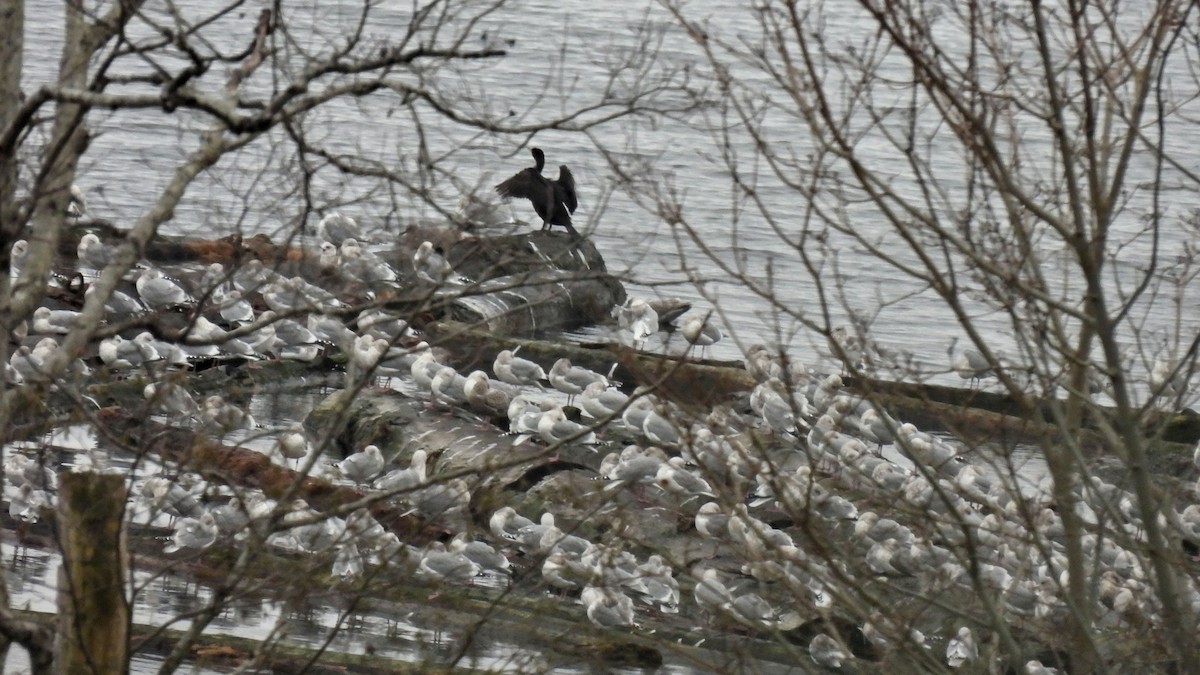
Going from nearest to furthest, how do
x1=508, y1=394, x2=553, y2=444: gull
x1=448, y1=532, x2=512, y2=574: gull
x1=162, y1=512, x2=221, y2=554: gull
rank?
x1=162, y1=512, x2=221, y2=554: gull < x1=448, y1=532, x2=512, y2=574: gull < x1=508, y1=394, x2=553, y2=444: gull

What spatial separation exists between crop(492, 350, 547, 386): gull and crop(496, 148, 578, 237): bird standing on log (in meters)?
2.33

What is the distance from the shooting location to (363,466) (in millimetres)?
8477

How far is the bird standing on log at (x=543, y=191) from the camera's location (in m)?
13.5

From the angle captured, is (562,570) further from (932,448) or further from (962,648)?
(932,448)

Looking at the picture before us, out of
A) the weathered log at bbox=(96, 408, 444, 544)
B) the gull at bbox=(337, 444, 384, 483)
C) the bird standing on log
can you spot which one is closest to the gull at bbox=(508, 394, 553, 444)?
the gull at bbox=(337, 444, 384, 483)

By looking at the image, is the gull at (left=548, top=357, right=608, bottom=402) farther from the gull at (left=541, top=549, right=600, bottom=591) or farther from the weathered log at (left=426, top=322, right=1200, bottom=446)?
the gull at (left=541, top=549, right=600, bottom=591)

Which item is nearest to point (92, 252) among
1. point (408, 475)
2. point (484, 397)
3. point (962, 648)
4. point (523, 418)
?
point (484, 397)

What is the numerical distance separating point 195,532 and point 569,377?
12.8 feet

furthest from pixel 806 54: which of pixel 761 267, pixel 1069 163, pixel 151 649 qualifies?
pixel 761 267

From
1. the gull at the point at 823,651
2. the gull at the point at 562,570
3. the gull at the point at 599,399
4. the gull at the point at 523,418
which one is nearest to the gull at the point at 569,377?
the gull at the point at 599,399

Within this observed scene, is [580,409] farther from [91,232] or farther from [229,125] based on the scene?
[229,125]

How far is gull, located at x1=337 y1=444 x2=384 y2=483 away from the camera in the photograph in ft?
27.8

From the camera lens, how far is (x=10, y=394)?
3543 mm

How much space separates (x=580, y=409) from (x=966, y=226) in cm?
662
